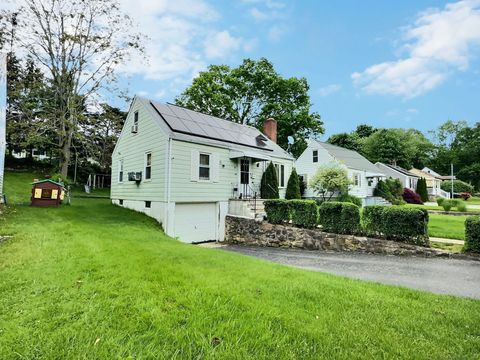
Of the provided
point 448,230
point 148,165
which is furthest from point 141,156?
point 448,230

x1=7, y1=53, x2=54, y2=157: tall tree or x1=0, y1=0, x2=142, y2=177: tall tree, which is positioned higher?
x1=0, y1=0, x2=142, y2=177: tall tree

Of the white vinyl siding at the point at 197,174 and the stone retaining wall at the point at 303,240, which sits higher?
the white vinyl siding at the point at 197,174

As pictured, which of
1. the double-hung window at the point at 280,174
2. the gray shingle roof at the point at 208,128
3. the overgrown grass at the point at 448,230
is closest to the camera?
the overgrown grass at the point at 448,230

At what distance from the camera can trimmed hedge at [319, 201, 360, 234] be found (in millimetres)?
10055

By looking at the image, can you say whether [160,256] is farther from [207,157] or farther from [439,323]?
[207,157]

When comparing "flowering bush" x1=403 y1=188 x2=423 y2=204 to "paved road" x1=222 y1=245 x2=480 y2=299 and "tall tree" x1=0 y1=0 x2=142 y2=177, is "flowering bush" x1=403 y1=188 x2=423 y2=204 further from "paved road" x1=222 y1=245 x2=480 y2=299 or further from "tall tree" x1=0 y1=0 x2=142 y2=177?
"tall tree" x1=0 y1=0 x2=142 y2=177

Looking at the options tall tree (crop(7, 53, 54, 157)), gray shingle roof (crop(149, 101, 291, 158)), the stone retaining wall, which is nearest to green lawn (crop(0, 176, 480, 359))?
the stone retaining wall

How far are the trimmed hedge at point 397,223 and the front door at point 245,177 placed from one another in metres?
6.84

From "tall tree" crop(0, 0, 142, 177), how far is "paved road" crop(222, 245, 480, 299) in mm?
18989

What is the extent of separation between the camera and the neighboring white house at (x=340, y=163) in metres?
25.4

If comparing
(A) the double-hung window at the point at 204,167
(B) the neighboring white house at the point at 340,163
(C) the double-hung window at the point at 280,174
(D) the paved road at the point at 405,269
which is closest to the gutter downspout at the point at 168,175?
(A) the double-hung window at the point at 204,167

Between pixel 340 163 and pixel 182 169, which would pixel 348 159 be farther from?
pixel 182 169

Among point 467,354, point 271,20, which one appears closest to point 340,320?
point 467,354

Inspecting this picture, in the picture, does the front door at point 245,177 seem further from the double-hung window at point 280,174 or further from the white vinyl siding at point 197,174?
the double-hung window at point 280,174
